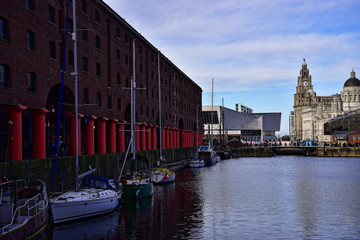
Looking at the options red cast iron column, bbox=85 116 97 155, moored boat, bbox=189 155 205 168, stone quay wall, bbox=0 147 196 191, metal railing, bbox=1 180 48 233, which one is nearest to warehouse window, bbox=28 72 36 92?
stone quay wall, bbox=0 147 196 191

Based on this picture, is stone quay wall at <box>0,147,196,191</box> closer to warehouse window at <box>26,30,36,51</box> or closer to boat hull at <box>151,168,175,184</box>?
boat hull at <box>151,168,175,184</box>

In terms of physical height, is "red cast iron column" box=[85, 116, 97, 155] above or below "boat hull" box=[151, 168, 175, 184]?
above

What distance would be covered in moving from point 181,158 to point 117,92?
1556 inches

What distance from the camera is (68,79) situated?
42.0 meters

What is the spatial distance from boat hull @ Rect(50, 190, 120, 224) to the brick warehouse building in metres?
4.51

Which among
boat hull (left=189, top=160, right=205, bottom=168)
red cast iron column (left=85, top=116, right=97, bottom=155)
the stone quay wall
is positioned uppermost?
red cast iron column (left=85, top=116, right=97, bottom=155)

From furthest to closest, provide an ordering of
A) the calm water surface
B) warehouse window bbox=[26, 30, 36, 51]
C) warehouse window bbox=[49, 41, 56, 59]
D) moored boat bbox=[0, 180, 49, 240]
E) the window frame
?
warehouse window bbox=[49, 41, 56, 59], warehouse window bbox=[26, 30, 36, 51], the window frame, the calm water surface, moored boat bbox=[0, 180, 49, 240]

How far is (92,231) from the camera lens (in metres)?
25.8

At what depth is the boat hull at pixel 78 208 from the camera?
26.3m

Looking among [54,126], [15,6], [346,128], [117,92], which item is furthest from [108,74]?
[346,128]

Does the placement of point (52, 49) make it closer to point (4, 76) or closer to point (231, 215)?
point (4, 76)

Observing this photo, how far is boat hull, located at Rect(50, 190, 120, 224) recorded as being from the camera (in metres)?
26.3

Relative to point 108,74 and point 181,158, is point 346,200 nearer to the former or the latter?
point 108,74

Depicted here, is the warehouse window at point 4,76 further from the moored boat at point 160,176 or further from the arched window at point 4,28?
the moored boat at point 160,176
